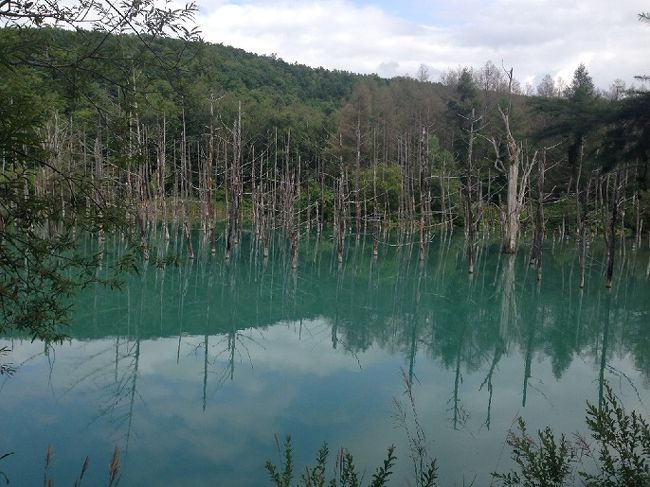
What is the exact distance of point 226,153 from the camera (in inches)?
739

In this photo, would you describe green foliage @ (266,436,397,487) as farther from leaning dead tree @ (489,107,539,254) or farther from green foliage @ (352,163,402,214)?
green foliage @ (352,163,402,214)

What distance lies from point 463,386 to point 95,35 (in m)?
5.58

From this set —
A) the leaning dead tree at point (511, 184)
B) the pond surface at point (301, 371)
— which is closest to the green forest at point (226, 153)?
the leaning dead tree at point (511, 184)

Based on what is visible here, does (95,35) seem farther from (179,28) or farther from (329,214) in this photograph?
(329,214)

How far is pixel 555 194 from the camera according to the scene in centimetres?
2827

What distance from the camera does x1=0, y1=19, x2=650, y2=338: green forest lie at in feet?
12.0

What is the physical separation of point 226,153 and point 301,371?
12.3 m

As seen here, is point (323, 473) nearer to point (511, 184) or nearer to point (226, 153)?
point (511, 184)

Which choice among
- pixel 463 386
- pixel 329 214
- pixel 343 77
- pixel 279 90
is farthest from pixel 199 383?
pixel 343 77

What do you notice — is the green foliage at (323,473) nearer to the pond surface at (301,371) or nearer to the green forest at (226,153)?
the pond surface at (301,371)

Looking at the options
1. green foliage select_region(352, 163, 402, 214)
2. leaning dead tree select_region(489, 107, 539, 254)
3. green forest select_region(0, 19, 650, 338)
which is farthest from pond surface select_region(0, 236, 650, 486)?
green foliage select_region(352, 163, 402, 214)

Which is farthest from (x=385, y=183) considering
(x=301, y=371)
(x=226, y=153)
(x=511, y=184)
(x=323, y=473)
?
(x=323, y=473)

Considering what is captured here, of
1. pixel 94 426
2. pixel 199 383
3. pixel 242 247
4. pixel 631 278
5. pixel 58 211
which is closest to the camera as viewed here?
pixel 58 211

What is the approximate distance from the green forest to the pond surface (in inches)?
47.1
